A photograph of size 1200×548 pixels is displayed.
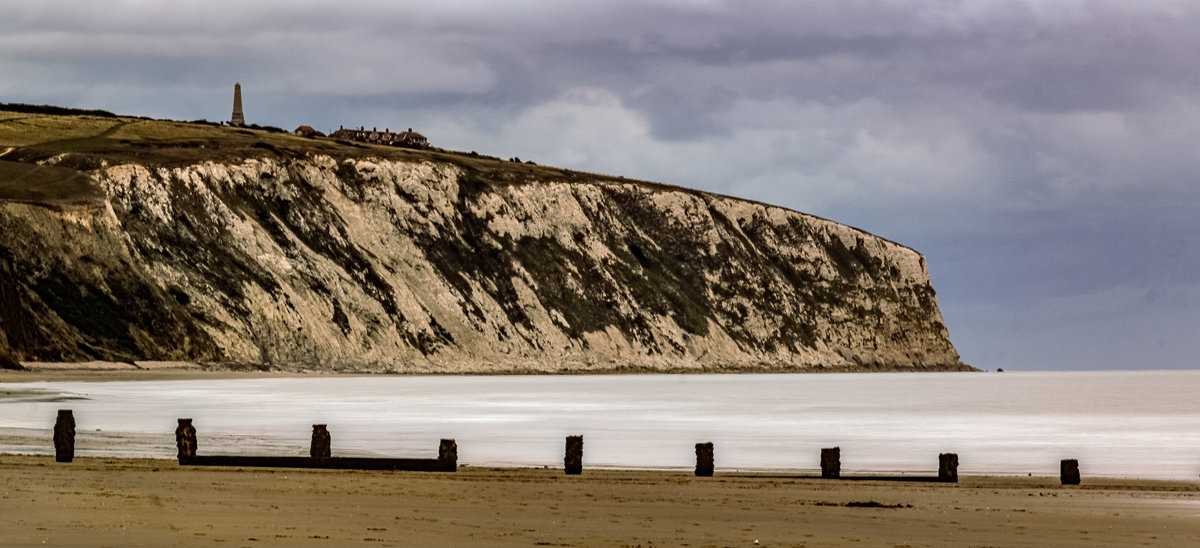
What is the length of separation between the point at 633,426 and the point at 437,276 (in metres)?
75.9

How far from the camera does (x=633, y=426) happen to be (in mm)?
41938

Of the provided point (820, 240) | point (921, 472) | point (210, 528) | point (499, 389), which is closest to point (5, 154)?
point (499, 389)

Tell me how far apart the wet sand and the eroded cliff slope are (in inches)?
2650

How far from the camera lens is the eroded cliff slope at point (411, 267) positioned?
316ft

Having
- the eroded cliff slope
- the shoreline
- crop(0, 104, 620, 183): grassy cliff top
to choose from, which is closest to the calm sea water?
the shoreline

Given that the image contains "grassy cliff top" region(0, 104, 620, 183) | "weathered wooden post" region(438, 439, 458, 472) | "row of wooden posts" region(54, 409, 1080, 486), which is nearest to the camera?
"row of wooden posts" region(54, 409, 1080, 486)

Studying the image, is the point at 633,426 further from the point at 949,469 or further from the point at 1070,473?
the point at 1070,473

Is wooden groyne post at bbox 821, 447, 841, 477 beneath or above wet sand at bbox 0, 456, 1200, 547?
above

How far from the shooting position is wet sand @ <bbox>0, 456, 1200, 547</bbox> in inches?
573

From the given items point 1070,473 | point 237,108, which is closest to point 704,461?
point 1070,473

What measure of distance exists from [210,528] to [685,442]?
21500 mm

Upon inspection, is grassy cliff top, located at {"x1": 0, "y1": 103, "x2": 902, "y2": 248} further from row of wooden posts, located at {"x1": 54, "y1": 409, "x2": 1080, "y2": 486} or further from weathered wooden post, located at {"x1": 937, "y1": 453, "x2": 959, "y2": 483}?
weathered wooden post, located at {"x1": 937, "y1": 453, "x2": 959, "y2": 483}

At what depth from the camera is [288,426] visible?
38.5m

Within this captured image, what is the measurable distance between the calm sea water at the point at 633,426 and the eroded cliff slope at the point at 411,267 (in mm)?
26208
